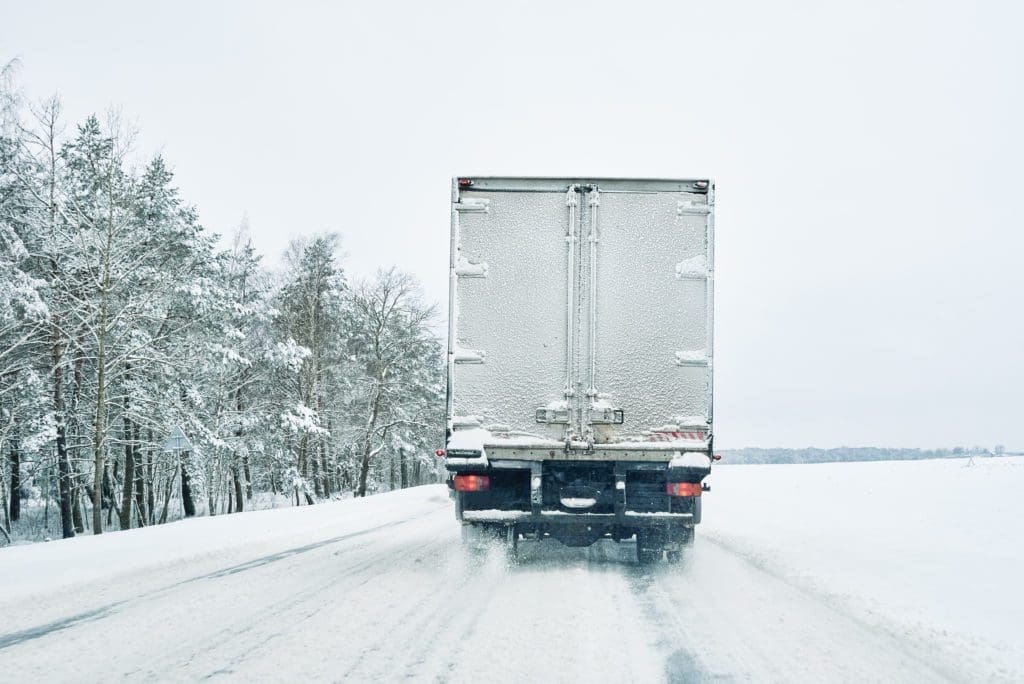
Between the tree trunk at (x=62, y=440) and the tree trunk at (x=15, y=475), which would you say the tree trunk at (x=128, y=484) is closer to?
the tree trunk at (x=62, y=440)

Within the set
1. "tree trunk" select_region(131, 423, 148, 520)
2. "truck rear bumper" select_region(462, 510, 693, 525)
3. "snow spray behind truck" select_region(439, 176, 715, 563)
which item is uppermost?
"snow spray behind truck" select_region(439, 176, 715, 563)

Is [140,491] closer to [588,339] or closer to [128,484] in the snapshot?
[128,484]

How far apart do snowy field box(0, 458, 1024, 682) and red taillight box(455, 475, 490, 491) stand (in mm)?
886

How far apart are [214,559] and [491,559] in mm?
3655

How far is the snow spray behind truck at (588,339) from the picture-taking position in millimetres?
7938

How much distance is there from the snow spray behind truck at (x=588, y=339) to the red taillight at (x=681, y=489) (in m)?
0.01

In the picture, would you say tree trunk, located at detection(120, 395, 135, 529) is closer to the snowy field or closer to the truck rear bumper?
the snowy field

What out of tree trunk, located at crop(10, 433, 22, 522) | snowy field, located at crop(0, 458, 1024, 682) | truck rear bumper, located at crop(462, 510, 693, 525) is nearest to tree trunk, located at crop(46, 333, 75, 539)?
tree trunk, located at crop(10, 433, 22, 522)

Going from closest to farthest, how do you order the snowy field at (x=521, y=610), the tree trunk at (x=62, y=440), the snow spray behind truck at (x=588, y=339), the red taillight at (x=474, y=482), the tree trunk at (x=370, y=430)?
the snowy field at (x=521, y=610)
the snow spray behind truck at (x=588, y=339)
the red taillight at (x=474, y=482)
the tree trunk at (x=62, y=440)
the tree trunk at (x=370, y=430)

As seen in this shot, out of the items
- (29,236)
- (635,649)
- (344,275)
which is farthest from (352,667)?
(344,275)

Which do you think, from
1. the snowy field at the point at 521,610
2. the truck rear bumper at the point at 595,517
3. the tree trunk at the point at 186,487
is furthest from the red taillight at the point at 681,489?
the tree trunk at the point at 186,487

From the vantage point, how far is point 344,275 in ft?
126

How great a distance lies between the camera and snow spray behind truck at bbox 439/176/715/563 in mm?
7938

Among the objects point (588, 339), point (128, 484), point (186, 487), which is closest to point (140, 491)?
point (186, 487)
